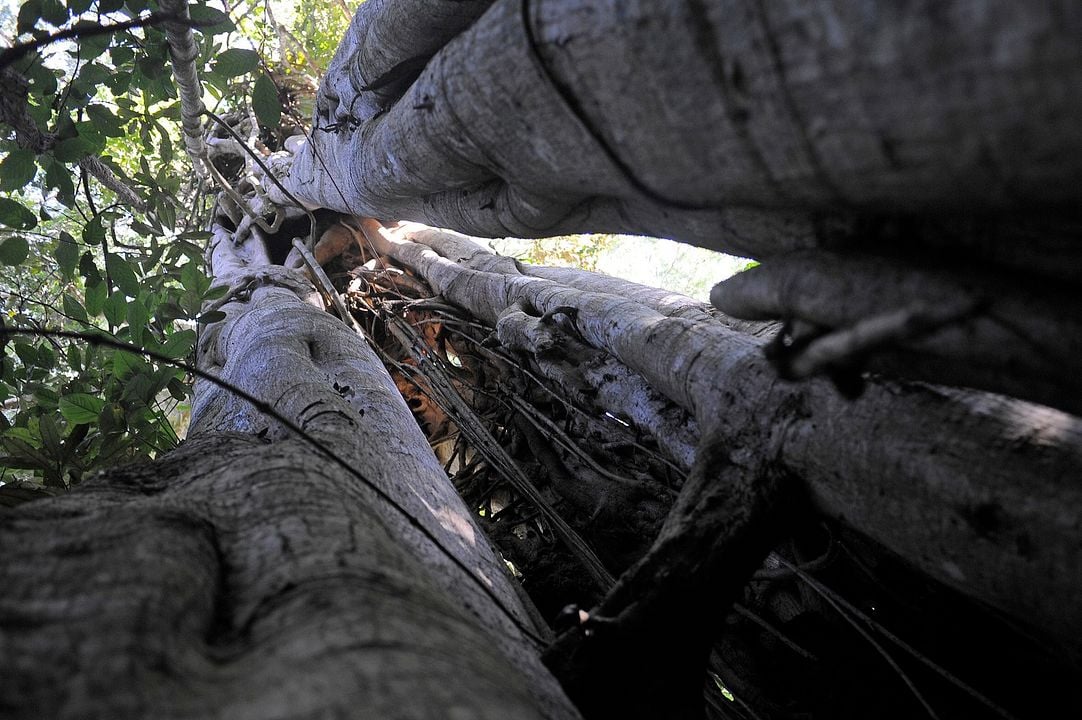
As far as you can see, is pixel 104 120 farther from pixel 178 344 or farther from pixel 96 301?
pixel 178 344

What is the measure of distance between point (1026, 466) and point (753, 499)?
345 mm

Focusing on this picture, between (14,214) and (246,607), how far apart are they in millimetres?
1495

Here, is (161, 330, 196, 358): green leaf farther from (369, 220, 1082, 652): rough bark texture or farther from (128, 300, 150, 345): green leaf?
(369, 220, 1082, 652): rough bark texture

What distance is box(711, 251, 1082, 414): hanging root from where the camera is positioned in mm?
550

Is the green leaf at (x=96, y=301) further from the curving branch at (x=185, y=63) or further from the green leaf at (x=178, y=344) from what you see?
the curving branch at (x=185, y=63)

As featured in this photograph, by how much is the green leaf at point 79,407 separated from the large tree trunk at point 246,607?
2.32 ft

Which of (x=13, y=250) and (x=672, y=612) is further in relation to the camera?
(x=13, y=250)

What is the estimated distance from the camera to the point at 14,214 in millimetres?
1505

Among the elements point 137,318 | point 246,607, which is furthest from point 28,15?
point 246,607

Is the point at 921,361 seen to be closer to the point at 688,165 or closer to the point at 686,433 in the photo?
the point at 688,165

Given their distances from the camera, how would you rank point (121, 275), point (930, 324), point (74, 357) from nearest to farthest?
point (930, 324)
point (121, 275)
point (74, 357)

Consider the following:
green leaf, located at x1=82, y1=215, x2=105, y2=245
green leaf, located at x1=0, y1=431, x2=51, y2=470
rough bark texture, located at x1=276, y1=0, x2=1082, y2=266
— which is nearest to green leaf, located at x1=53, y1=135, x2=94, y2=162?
green leaf, located at x1=82, y1=215, x2=105, y2=245

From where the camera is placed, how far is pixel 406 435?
1525 millimetres

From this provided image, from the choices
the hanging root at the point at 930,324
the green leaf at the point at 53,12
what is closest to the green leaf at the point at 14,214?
the green leaf at the point at 53,12
